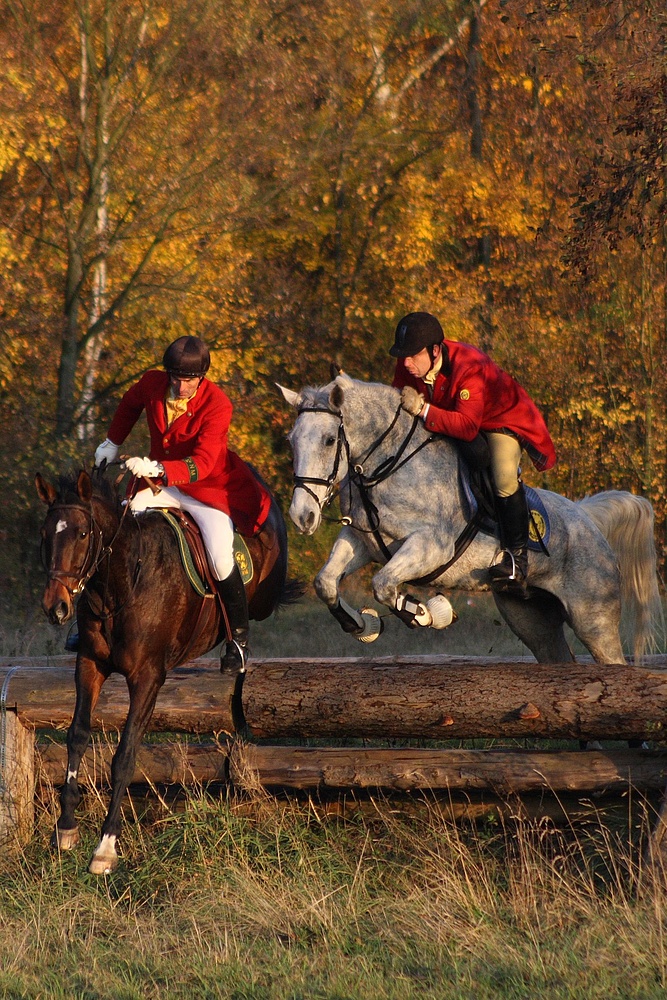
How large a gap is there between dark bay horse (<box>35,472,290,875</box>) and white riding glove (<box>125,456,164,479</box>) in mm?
166

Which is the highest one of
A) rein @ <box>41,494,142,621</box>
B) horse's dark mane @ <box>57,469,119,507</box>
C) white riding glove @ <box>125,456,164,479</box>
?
white riding glove @ <box>125,456,164,479</box>

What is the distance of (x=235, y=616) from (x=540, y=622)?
7.24 ft

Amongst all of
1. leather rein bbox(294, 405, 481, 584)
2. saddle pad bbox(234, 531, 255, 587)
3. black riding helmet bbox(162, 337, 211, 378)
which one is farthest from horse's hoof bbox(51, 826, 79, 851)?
black riding helmet bbox(162, 337, 211, 378)

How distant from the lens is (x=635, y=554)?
786 cm

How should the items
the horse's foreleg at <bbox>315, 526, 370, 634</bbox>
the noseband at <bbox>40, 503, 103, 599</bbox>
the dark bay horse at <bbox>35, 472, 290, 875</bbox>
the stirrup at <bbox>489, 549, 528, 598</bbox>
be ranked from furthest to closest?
the stirrup at <bbox>489, 549, 528, 598</bbox>
the horse's foreleg at <bbox>315, 526, 370, 634</bbox>
the dark bay horse at <bbox>35, 472, 290, 875</bbox>
the noseband at <bbox>40, 503, 103, 599</bbox>

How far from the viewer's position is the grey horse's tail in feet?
25.7

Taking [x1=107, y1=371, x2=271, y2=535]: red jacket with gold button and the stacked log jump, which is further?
[x1=107, y1=371, x2=271, y2=535]: red jacket with gold button

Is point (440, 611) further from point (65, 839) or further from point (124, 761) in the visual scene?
point (65, 839)

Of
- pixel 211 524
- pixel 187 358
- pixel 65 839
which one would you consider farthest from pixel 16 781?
pixel 187 358

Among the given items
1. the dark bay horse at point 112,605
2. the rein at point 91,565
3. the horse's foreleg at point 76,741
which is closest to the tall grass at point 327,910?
the horse's foreleg at point 76,741

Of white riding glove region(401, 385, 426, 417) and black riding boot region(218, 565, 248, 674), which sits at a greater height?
white riding glove region(401, 385, 426, 417)

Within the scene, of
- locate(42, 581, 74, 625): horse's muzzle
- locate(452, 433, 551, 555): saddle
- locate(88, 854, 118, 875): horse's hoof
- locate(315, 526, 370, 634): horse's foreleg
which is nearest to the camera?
locate(42, 581, 74, 625): horse's muzzle

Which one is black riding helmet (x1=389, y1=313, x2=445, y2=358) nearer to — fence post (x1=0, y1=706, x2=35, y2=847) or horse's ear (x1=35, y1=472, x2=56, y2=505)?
horse's ear (x1=35, y1=472, x2=56, y2=505)

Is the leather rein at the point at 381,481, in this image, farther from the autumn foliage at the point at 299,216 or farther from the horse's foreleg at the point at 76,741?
the autumn foliage at the point at 299,216
